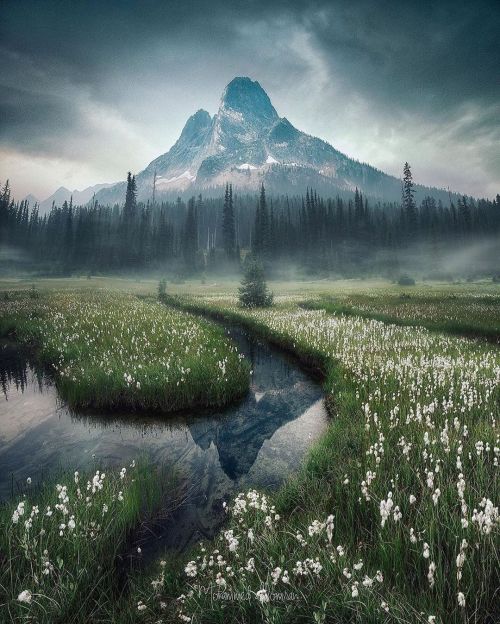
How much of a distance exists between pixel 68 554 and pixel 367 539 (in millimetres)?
3383

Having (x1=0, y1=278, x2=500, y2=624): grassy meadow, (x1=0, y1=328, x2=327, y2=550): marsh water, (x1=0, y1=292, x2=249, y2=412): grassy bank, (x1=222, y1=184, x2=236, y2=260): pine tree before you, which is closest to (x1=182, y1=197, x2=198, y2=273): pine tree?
(x1=222, y1=184, x2=236, y2=260): pine tree

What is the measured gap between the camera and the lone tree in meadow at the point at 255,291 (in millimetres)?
34625

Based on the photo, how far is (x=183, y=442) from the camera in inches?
288

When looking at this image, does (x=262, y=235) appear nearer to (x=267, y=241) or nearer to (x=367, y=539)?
(x=267, y=241)

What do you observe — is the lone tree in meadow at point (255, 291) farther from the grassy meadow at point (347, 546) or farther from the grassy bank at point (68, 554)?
the grassy bank at point (68, 554)

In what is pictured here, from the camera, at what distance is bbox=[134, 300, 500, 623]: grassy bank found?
249 cm

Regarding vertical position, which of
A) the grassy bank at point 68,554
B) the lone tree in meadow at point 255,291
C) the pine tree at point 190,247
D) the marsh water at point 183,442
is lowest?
the marsh water at point 183,442

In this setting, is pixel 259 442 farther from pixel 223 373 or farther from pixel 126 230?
pixel 126 230

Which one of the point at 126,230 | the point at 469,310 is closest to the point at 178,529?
the point at 469,310

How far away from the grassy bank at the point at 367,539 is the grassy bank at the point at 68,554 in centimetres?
62

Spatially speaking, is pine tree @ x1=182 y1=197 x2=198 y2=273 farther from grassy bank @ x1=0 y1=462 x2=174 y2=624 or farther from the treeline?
grassy bank @ x1=0 y1=462 x2=174 y2=624

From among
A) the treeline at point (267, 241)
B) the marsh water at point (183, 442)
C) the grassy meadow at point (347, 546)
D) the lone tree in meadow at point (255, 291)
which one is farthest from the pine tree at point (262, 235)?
the grassy meadow at point (347, 546)

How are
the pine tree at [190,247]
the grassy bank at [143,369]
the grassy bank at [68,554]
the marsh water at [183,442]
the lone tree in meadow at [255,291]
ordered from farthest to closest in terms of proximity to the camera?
the pine tree at [190,247]
the lone tree in meadow at [255,291]
the grassy bank at [143,369]
the marsh water at [183,442]
the grassy bank at [68,554]

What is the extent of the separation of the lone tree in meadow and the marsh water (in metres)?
23.8
